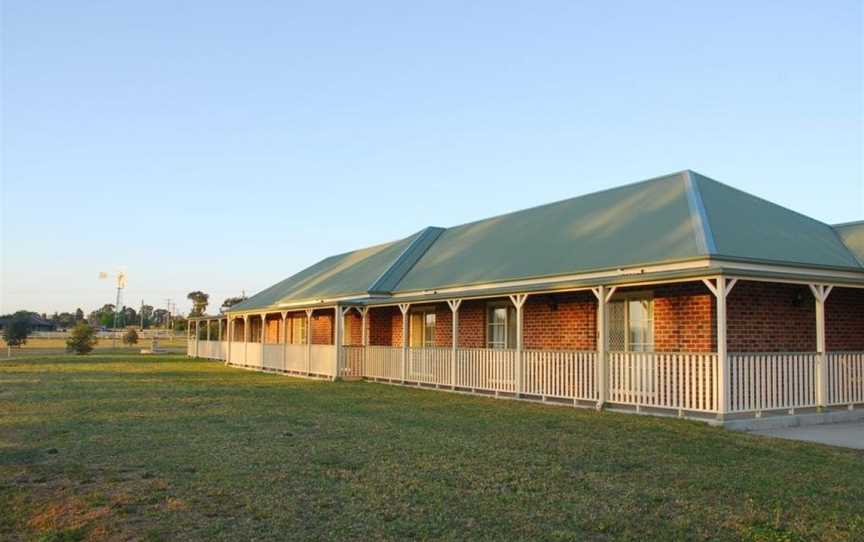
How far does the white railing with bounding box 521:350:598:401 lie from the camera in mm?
14492

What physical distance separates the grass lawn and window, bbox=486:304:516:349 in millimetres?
5220

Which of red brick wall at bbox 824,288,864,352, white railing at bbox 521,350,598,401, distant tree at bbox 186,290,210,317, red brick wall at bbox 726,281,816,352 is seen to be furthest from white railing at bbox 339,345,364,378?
distant tree at bbox 186,290,210,317

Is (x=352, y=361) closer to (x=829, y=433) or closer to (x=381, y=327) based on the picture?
(x=381, y=327)

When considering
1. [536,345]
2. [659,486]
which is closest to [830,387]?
[536,345]

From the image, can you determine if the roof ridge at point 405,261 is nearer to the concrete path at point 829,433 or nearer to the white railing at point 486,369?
the white railing at point 486,369

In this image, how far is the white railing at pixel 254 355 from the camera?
2911 cm

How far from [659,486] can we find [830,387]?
7665 mm

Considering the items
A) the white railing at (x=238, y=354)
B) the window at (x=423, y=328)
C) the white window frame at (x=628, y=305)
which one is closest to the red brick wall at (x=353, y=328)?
the window at (x=423, y=328)

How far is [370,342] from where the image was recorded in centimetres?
2456

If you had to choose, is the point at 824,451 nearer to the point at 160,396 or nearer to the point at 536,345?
the point at 536,345

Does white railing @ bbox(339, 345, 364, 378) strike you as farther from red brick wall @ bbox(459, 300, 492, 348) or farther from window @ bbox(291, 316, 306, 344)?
window @ bbox(291, 316, 306, 344)

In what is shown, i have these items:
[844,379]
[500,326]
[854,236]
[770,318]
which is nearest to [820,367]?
[844,379]

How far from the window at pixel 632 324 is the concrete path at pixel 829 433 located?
141 inches

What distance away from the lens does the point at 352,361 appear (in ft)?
74.9
